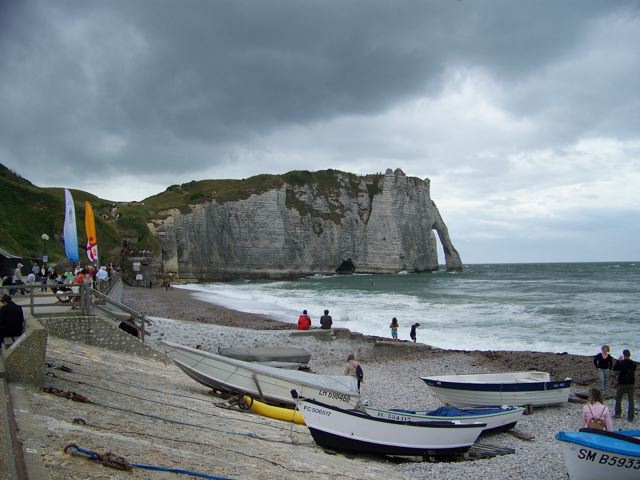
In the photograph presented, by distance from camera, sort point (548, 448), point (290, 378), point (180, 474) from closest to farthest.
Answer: point (180, 474), point (548, 448), point (290, 378)

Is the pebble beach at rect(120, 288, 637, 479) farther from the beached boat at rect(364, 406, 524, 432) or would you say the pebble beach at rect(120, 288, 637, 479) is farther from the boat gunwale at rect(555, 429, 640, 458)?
the boat gunwale at rect(555, 429, 640, 458)

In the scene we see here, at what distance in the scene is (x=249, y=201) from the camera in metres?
→ 85.4

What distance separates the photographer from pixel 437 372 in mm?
18938

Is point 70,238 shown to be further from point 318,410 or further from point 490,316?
point 490,316

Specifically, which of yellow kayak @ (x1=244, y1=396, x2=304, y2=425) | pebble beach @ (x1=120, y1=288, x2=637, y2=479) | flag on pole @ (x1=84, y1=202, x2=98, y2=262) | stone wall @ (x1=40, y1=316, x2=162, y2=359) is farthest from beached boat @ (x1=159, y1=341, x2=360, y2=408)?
flag on pole @ (x1=84, y1=202, x2=98, y2=262)

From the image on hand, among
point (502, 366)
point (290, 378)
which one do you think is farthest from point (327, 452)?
point (502, 366)

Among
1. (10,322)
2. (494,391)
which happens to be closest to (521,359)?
(494,391)

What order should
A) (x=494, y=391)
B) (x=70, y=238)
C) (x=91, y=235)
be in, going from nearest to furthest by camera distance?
(x=494, y=391) < (x=70, y=238) < (x=91, y=235)

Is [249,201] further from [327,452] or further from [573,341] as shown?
[327,452]

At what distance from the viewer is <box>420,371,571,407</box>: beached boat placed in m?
13.4

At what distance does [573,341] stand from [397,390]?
13481 millimetres

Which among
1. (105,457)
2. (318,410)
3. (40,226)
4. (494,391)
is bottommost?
(494,391)

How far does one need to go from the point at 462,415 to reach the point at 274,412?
3.92 metres

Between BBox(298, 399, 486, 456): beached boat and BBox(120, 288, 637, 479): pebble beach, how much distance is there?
1.18ft
